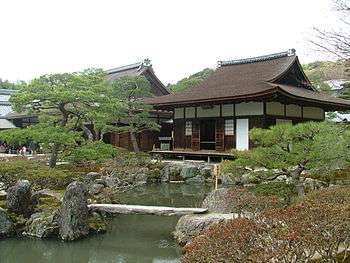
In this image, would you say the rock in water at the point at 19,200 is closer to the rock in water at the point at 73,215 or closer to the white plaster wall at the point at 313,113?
the rock in water at the point at 73,215

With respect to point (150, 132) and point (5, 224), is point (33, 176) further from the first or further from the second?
point (150, 132)

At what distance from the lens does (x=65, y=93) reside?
558 inches

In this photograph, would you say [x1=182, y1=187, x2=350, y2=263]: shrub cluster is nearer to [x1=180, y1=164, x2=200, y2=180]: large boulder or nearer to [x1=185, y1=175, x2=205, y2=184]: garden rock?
[x1=185, y1=175, x2=205, y2=184]: garden rock

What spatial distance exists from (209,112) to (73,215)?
42.5ft

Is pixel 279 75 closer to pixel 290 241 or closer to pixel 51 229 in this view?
pixel 51 229

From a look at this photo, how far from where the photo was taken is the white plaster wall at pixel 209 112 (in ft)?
70.5

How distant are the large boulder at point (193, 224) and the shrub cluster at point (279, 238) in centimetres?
406

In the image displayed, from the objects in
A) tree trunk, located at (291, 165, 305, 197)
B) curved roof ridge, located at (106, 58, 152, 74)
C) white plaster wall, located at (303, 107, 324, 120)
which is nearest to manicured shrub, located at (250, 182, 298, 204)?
tree trunk, located at (291, 165, 305, 197)

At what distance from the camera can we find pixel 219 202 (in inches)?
396

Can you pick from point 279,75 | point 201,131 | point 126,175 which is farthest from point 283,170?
point 201,131

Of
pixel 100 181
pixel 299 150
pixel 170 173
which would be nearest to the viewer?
pixel 299 150

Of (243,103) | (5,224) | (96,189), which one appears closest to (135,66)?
(243,103)

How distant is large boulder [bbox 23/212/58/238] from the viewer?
10047 millimetres

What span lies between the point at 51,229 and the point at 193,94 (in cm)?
1343
